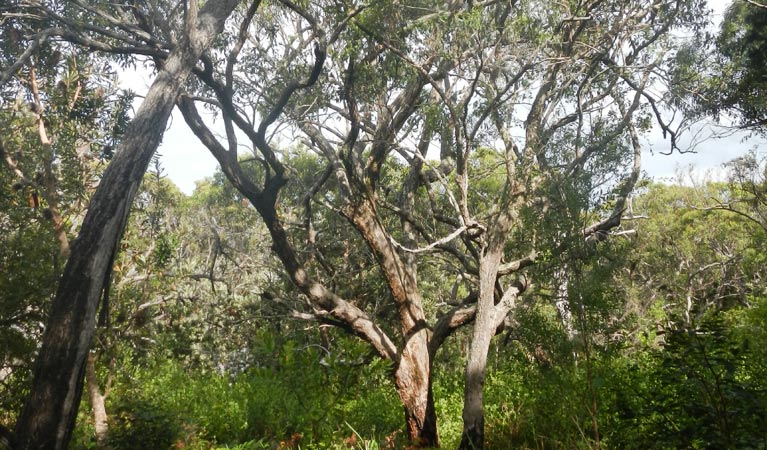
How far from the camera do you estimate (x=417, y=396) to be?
332 inches

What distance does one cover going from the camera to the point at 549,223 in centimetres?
818

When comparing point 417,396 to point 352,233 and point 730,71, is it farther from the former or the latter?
point 730,71

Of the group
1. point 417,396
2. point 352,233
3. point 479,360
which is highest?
point 352,233

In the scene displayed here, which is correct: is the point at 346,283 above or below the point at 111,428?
above

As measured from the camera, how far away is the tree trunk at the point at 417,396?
8.41 m

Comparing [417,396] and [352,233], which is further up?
[352,233]

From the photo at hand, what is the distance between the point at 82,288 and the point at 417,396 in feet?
17.3

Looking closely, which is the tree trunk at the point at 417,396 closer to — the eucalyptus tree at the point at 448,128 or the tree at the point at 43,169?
the eucalyptus tree at the point at 448,128

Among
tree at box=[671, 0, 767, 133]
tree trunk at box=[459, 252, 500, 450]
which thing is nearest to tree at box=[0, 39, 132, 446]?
tree trunk at box=[459, 252, 500, 450]

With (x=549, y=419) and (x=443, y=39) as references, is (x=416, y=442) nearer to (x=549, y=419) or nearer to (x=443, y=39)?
(x=549, y=419)

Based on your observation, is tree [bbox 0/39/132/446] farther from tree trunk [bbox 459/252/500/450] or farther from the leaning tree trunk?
tree trunk [bbox 459/252/500/450]

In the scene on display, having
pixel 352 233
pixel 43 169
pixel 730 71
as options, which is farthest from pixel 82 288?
pixel 730 71

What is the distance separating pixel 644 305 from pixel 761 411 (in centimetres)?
1620

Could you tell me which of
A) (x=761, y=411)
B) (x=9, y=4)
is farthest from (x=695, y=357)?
(x=9, y=4)
